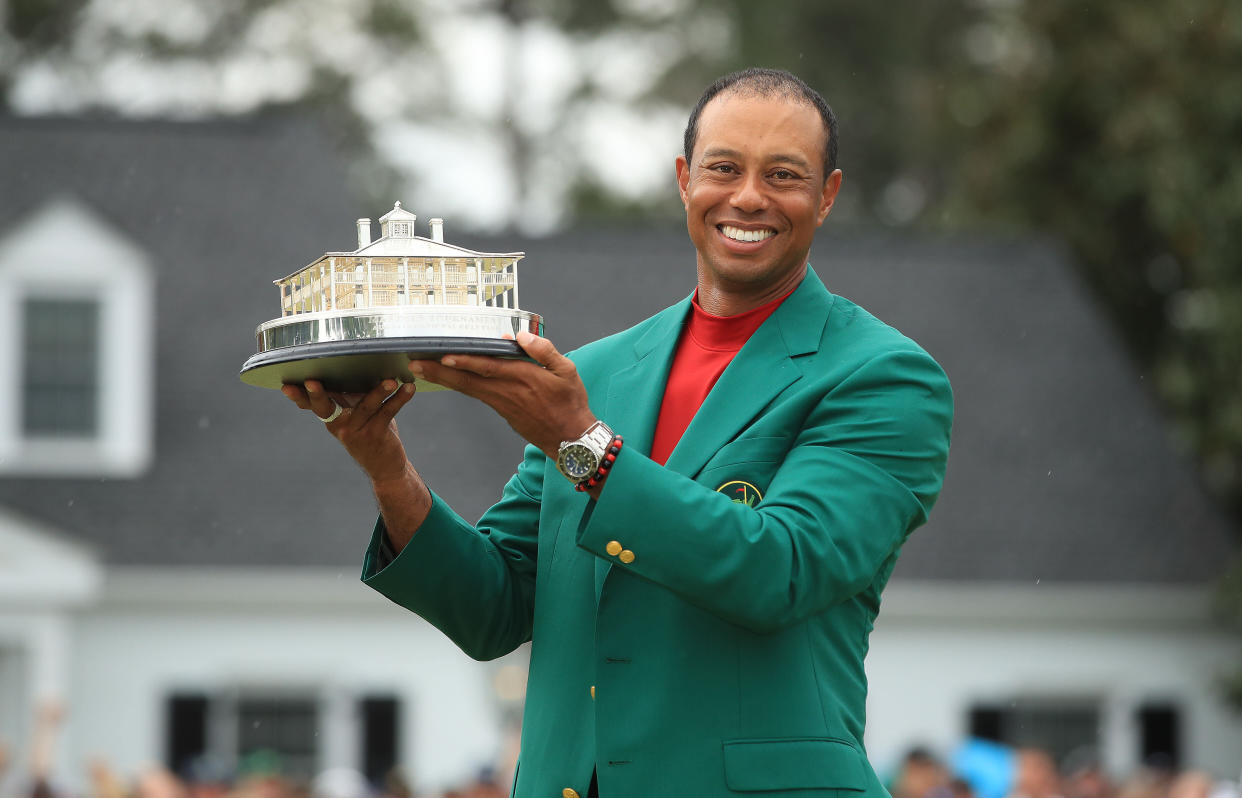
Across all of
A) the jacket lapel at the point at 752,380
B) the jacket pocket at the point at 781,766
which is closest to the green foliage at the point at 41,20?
the jacket lapel at the point at 752,380

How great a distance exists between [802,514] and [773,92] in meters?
0.75

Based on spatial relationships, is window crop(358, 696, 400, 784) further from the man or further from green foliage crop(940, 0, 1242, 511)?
the man

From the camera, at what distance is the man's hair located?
316 cm

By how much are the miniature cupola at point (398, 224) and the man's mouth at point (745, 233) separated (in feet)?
1.80

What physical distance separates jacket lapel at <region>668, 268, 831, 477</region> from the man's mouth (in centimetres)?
14

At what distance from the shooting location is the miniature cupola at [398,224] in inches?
127

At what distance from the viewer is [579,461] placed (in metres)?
2.88

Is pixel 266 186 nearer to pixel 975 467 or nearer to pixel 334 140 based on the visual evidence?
pixel 975 467

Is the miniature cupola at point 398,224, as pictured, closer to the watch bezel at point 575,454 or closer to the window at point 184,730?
the watch bezel at point 575,454

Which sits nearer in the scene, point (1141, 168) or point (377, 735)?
point (377, 735)

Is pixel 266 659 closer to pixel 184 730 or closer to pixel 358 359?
pixel 184 730

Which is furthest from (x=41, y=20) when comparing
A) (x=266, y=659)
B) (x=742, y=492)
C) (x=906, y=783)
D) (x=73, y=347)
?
(x=742, y=492)

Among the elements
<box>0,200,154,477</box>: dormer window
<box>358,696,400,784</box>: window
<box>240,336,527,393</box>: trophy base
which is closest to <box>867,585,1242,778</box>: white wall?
<box>358,696,400,784</box>: window

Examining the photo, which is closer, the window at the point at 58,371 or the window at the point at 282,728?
the window at the point at 282,728
